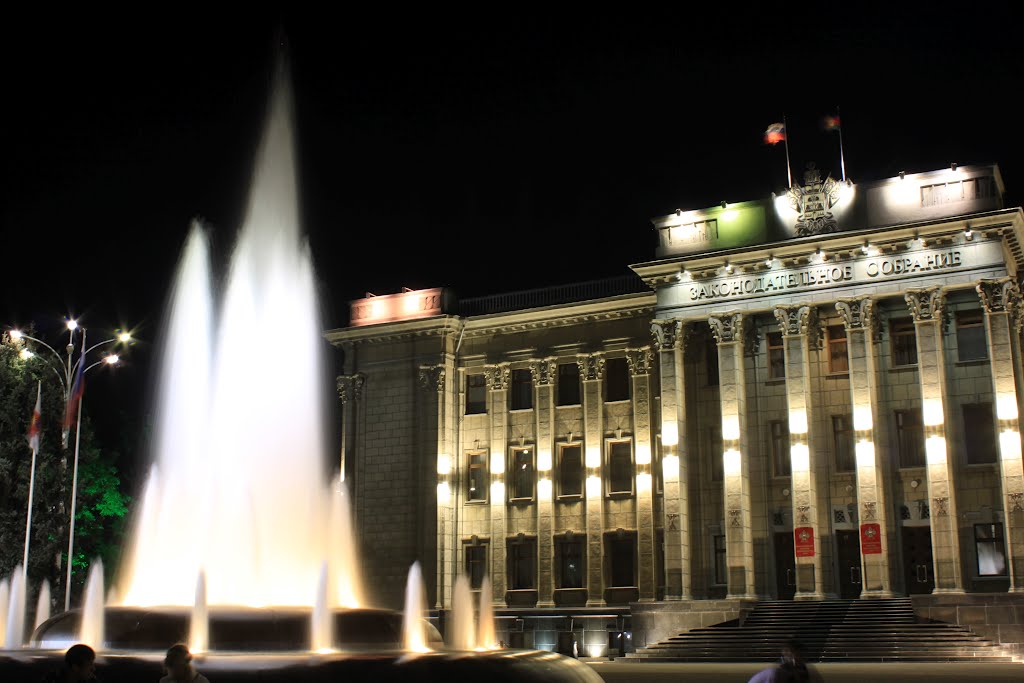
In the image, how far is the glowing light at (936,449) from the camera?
1483 inches

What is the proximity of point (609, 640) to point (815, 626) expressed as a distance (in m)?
9.27

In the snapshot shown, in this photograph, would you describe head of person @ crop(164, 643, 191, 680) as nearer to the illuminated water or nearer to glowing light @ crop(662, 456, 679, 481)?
the illuminated water

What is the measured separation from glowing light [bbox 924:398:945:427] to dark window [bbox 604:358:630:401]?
40.1 feet

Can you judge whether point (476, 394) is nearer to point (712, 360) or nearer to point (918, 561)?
point (712, 360)

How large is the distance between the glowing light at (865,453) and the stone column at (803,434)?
1691mm

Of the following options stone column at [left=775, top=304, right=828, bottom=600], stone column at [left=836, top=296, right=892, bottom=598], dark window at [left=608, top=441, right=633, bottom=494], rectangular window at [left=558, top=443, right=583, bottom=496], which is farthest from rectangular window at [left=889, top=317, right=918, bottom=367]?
rectangular window at [left=558, top=443, right=583, bottom=496]

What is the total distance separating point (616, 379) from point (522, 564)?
8465 millimetres

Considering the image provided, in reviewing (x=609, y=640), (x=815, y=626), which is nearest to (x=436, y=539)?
(x=609, y=640)

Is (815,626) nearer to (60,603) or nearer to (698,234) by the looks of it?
(698,234)

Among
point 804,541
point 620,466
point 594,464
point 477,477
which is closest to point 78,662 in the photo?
point 804,541

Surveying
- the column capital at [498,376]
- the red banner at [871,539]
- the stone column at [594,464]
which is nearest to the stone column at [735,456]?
the red banner at [871,539]

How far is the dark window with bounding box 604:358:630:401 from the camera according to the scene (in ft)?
153

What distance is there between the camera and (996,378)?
123ft

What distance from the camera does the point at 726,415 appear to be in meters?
41.3
